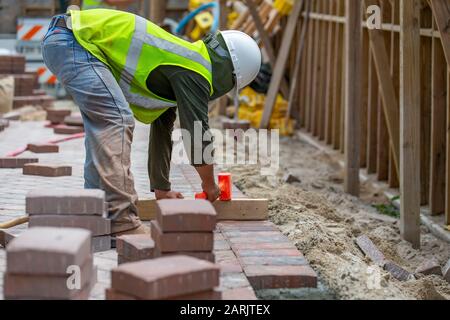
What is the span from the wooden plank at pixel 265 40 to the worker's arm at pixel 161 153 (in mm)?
7580

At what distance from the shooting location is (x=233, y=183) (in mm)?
8203

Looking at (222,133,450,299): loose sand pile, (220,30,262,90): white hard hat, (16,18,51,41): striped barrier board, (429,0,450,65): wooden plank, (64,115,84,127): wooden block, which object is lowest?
(222,133,450,299): loose sand pile

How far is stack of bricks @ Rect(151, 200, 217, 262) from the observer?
4465 millimetres

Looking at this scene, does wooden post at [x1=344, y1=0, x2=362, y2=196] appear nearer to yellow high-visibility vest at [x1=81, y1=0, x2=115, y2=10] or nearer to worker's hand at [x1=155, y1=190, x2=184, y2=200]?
worker's hand at [x1=155, y1=190, x2=184, y2=200]

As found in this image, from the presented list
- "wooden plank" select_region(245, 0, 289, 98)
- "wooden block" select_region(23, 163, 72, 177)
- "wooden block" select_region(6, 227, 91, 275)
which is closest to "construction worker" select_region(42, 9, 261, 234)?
"wooden block" select_region(6, 227, 91, 275)

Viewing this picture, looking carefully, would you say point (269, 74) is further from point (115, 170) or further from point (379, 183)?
point (115, 170)

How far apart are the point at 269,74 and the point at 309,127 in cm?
123

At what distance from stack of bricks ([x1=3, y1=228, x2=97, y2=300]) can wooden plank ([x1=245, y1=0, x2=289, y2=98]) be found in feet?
32.6

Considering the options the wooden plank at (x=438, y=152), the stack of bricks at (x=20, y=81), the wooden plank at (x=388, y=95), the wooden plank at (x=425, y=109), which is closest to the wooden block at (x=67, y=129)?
the stack of bricks at (x=20, y=81)

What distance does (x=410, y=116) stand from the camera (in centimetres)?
723

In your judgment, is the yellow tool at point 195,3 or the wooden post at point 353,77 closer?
the wooden post at point 353,77

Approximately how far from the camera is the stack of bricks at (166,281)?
3.80 meters

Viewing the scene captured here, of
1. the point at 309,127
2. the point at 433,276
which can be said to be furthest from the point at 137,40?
the point at 309,127

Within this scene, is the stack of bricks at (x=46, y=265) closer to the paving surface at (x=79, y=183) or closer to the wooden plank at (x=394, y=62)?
the paving surface at (x=79, y=183)
